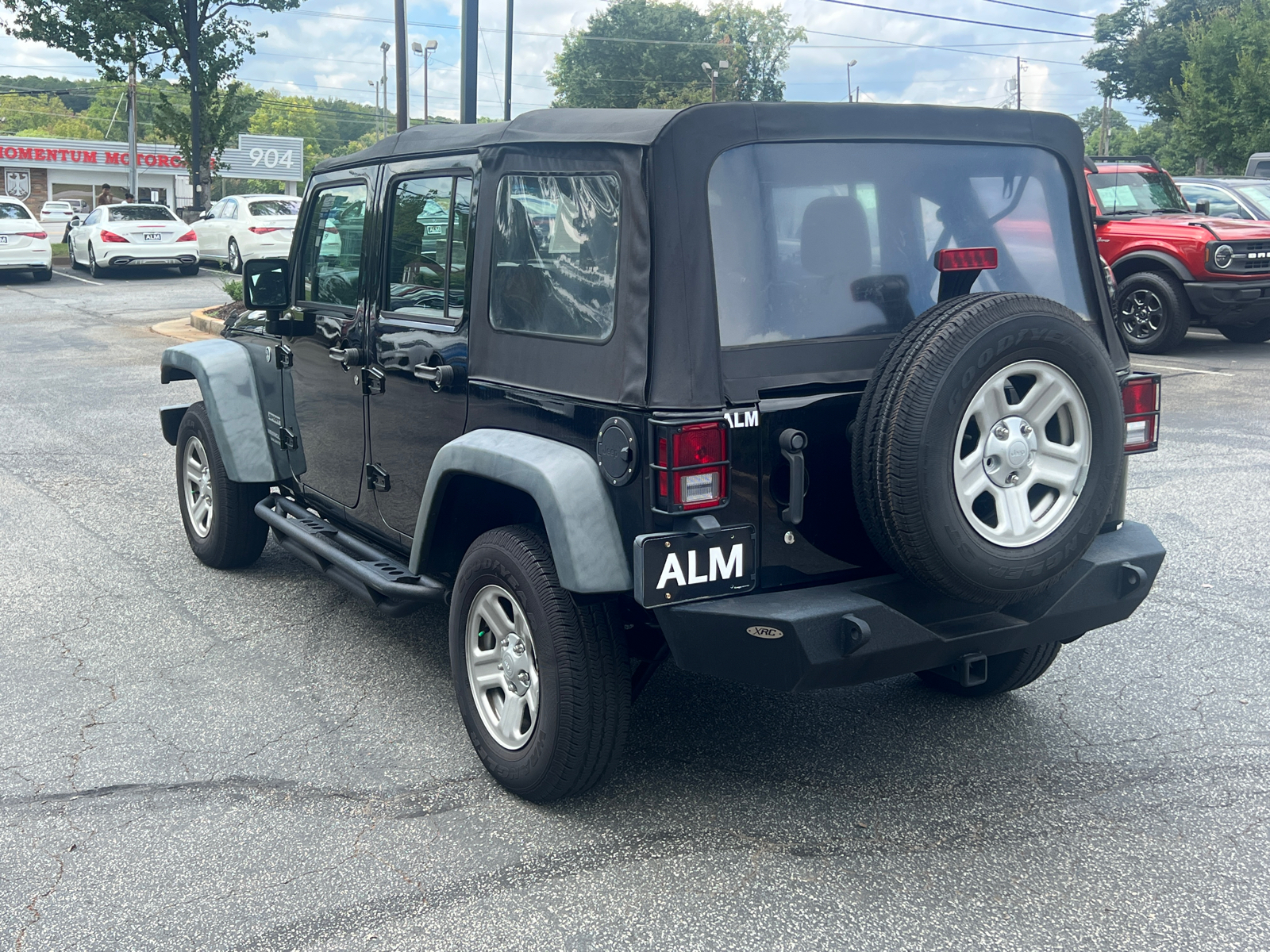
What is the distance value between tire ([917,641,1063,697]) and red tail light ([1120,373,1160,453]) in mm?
699

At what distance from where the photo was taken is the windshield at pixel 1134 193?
13.4 metres

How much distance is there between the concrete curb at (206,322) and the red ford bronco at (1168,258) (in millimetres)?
10790

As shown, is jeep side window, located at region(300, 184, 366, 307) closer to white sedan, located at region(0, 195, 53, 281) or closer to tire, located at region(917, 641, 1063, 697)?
tire, located at region(917, 641, 1063, 697)

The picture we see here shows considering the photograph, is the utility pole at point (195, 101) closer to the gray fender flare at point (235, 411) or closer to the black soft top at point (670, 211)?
the gray fender flare at point (235, 411)

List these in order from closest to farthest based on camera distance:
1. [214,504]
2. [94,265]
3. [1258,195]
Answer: [214,504]
[1258,195]
[94,265]

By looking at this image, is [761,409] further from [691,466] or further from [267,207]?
[267,207]

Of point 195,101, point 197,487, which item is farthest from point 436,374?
point 195,101

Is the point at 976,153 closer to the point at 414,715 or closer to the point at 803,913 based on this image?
the point at 803,913

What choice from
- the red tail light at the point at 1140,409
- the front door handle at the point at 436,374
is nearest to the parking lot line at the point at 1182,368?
the red tail light at the point at 1140,409

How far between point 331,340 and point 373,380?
426mm

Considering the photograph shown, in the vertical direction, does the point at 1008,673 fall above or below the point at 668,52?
below

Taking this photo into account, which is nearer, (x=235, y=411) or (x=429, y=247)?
(x=429, y=247)

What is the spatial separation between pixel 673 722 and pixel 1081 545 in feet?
5.00

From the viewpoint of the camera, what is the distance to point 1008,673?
13.4ft
